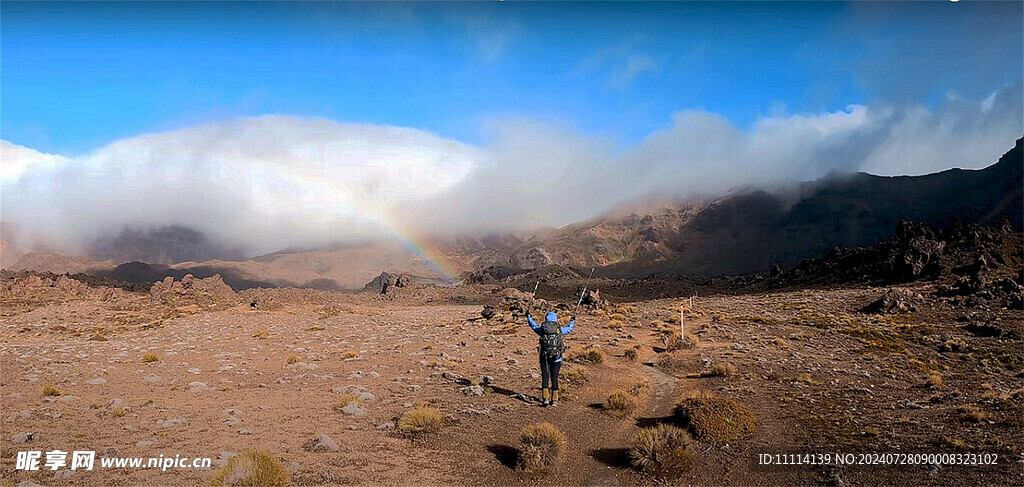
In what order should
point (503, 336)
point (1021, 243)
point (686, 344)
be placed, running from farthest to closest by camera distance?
point (1021, 243), point (503, 336), point (686, 344)

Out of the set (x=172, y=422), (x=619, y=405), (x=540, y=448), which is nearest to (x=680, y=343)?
(x=619, y=405)

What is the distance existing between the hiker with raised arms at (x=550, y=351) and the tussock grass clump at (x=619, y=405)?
137 cm

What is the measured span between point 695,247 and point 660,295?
131m

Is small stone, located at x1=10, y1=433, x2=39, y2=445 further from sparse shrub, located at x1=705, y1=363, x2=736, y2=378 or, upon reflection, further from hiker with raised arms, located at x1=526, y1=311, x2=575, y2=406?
sparse shrub, located at x1=705, y1=363, x2=736, y2=378

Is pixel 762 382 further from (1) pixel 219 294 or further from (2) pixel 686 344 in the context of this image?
(1) pixel 219 294

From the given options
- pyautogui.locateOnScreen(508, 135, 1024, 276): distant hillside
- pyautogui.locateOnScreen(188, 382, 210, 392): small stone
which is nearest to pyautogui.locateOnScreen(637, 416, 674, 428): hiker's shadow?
pyautogui.locateOnScreen(188, 382, 210, 392): small stone

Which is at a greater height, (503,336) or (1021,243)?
(1021,243)

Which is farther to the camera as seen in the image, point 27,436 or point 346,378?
point 346,378

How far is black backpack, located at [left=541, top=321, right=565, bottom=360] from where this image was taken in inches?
512

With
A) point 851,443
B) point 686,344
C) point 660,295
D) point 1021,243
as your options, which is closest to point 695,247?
point 660,295

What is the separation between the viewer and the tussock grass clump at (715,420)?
10859mm

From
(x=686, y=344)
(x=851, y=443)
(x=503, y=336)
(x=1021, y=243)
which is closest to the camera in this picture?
(x=851, y=443)

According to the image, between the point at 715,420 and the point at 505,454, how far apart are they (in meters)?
4.39

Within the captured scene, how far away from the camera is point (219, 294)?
57.9 metres
